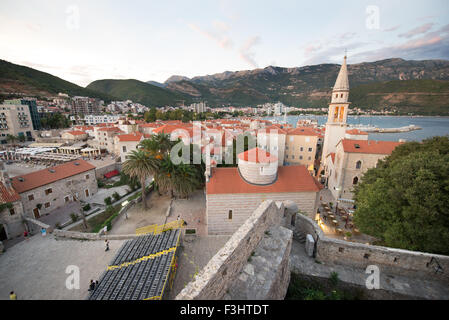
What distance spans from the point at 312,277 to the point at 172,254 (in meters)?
8.66

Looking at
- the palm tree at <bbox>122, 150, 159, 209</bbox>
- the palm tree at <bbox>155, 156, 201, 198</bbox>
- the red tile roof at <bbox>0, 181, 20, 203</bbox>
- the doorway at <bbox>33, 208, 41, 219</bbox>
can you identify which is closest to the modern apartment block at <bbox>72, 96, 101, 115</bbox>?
the doorway at <bbox>33, 208, 41, 219</bbox>

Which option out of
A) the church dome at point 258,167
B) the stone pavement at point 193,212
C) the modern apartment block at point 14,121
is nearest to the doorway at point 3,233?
the stone pavement at point 193,212

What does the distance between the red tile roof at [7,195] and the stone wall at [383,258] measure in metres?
25.1

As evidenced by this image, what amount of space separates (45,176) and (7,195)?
477 centimetres

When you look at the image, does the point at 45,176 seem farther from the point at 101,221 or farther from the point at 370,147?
the point at 370,147

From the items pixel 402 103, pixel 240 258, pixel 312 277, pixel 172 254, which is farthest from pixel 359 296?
pixel 402 103

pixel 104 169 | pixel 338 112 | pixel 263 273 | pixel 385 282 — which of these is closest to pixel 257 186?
pixel 385 282

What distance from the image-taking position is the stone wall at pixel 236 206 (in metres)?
16.8

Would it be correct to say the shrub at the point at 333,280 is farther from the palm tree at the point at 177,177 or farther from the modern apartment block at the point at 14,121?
the modern apartment block at the point at 14,121

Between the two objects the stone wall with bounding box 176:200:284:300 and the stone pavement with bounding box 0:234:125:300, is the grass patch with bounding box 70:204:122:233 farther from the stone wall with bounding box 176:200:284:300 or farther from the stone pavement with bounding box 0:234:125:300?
the stone wall with bounding box 176:200:284:300

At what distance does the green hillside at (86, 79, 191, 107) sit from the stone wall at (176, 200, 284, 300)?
15746 centimetres

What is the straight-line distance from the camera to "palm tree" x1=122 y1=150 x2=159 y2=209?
20703 mm

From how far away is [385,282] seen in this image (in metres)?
9.79

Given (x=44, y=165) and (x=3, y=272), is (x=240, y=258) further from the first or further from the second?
(x=44, y=165)
